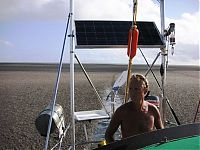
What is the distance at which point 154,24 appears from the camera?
457 centimetres

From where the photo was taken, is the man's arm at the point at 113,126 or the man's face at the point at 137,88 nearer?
the man's face at the point at 137,88

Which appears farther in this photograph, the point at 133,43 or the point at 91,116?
the point at 91,116

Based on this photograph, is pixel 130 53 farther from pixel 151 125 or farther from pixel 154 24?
pixel 154 24

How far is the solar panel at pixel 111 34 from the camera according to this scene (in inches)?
155

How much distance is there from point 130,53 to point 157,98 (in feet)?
4.65

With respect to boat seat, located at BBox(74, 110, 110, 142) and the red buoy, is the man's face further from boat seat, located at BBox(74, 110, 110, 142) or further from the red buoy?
boat seat, located at BBox(74, 110, 110, 142)

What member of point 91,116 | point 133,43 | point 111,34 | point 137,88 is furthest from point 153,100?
point 137,88

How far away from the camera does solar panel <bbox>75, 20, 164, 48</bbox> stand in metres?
3.93

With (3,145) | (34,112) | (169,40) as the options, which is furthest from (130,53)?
(34,112)

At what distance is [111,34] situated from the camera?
418 cm

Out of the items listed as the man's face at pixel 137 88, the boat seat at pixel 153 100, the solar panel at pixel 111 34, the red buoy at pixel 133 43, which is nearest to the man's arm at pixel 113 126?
the man's face at pixel 137 88

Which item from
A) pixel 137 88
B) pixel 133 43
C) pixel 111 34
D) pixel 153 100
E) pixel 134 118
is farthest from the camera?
pixel 153 100

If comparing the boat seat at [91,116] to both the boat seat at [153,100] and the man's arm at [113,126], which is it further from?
the man's arm at [113,126]

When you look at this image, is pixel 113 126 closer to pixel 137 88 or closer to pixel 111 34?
pixel 137 88
